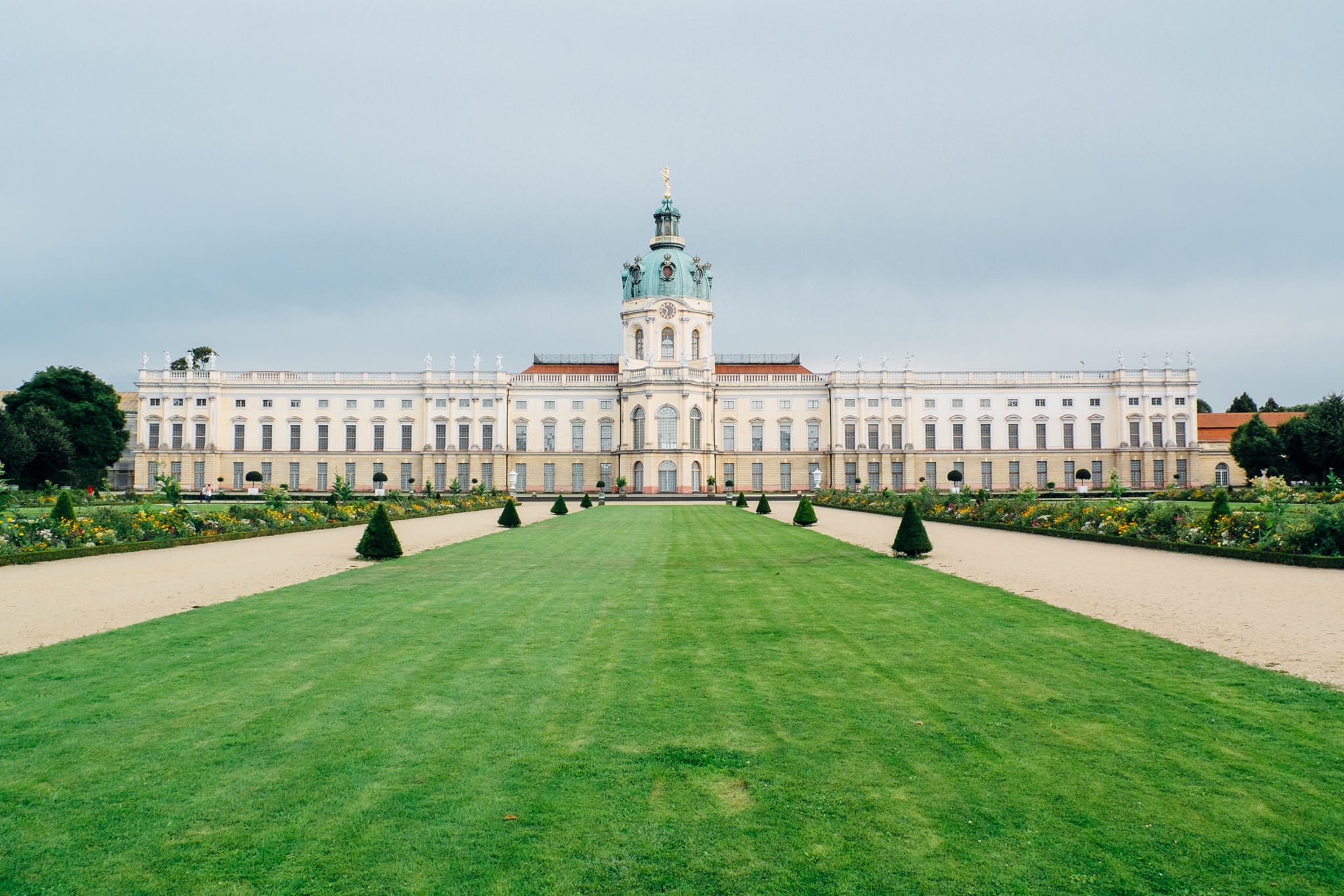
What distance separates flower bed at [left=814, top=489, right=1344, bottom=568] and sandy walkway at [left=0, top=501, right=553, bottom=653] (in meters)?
17.1

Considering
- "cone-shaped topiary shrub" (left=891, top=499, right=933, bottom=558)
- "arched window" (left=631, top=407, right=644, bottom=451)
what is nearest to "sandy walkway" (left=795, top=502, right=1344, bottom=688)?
"cone-shaped topiary shrub" (left=891, top=499, right=933, bottom=558)

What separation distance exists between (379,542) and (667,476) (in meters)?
48.6

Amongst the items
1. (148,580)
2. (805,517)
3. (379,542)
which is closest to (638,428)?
(805,517)

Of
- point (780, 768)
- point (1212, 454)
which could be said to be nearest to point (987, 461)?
point (1212, 454)

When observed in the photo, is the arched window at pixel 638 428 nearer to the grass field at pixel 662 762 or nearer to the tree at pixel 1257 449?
the tree at pixel 1257 449

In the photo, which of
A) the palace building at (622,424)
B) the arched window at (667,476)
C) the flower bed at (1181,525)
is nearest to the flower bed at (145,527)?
the flower bed at (1181,525)

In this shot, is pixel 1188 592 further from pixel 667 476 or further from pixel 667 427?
pixel 667 427

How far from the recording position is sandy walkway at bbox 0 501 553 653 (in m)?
9.95

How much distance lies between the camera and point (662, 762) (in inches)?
194

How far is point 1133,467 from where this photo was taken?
225 ft

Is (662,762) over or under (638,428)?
under

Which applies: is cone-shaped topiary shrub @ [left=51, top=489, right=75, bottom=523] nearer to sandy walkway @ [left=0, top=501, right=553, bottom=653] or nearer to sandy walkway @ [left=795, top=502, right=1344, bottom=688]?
sandy walkway @ [left=0, top=501, right=553, bottom=653]

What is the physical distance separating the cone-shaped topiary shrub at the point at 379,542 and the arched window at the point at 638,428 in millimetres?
48448

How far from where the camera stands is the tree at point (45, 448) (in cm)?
4950
